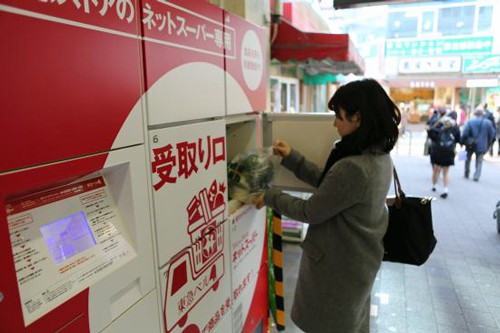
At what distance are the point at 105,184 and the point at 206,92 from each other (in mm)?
618

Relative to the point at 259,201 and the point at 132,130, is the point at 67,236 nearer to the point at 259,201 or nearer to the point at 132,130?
the point at 132,130

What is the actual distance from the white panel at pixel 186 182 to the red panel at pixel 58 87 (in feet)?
0.79

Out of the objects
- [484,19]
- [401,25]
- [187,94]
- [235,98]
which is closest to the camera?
[187,94]

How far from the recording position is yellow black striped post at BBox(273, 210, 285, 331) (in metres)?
2.41

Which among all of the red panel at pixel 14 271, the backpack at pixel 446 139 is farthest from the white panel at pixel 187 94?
the backpack at pixel 446 139

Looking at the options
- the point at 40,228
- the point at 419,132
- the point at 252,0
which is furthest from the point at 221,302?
the point at 419,132

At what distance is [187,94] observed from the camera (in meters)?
1.39

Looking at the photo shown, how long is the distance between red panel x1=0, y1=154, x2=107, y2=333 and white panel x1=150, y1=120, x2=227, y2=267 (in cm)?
29

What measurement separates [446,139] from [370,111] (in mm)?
5749

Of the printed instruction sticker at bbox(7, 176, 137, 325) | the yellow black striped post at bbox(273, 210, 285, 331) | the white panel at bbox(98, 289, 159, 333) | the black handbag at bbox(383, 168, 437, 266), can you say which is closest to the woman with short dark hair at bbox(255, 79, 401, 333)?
the black handbag at bbox(383, 168, 437, 266)

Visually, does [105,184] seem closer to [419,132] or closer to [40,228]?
[40,228]

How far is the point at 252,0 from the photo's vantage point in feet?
7.79

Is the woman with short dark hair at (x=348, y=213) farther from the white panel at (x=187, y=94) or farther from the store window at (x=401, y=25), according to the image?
the store window at (x=401, y=25)

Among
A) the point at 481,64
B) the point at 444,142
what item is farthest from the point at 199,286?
the point at 481,64
